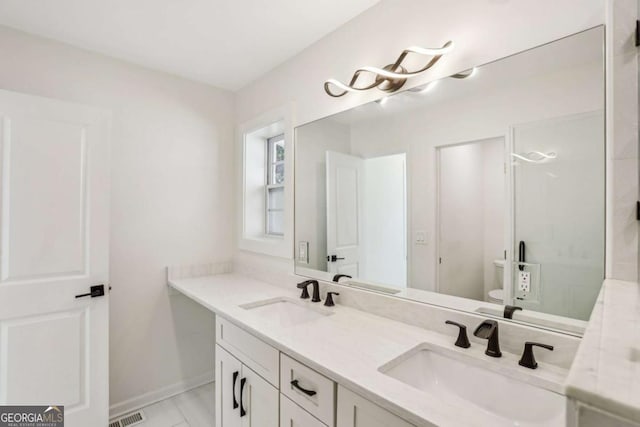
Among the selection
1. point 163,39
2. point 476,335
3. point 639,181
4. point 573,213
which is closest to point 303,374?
point 476,335

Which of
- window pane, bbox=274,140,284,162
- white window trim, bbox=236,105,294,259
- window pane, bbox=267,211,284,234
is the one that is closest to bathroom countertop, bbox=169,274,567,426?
white window trim, bbox=236,105,294,259

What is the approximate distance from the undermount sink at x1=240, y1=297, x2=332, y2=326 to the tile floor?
950mm

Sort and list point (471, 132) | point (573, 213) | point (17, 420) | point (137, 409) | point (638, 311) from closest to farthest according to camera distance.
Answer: point (638, 311), point (573, 213), point (471, 132), point (17, 420), point (137, 409)

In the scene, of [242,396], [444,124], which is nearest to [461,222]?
[444,124]

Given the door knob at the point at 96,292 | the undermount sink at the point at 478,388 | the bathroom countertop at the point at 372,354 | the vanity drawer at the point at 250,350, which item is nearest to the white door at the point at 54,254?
the door knob at the point at 96,292

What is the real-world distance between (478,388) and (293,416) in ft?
2.23

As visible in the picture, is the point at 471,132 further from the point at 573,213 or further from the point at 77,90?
the point at 77,90

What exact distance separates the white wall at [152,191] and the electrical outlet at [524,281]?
7.34ft

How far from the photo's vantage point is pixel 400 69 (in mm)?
1474

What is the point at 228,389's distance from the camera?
5.29 ft

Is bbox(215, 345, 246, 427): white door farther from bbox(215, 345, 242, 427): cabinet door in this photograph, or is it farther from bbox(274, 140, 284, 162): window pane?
bbox(274, 140, 284, 162): window pane

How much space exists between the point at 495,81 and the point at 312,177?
1.13 meters

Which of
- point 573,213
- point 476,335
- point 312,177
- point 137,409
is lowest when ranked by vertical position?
point 137,409

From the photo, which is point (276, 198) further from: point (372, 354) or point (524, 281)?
point (524, 281)
